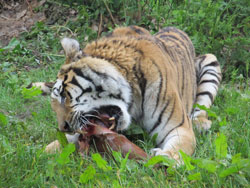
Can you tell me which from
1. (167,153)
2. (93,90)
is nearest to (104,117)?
(93,90)

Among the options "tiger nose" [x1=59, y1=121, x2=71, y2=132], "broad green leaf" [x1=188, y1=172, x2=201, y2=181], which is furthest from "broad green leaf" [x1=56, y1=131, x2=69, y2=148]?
"broad green leaf" [x1=188, y1=172, x2=201, y2=181]

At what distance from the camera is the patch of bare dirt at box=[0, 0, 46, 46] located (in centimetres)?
650

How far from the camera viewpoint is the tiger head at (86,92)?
3219 mm

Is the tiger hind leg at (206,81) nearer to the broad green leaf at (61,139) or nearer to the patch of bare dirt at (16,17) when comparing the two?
the broad green leaf at (61,139)

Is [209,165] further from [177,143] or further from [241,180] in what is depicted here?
[177,143]

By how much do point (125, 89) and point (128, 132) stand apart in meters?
0.45

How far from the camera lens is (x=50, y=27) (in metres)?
6.48

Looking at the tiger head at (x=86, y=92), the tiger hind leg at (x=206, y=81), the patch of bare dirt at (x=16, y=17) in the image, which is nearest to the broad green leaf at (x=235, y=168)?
the tiger head at (x=86, y=92)

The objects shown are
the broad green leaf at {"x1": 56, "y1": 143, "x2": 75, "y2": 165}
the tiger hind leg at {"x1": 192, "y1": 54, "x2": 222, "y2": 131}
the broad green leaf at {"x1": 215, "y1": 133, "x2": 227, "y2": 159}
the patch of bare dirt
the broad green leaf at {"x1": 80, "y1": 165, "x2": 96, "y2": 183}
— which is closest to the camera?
the broad green leaf at {"x1": 215, "y1": 133, "x2": 227, "y2": 159}

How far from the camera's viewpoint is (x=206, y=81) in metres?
4.97

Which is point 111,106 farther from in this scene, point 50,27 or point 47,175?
point 50,27

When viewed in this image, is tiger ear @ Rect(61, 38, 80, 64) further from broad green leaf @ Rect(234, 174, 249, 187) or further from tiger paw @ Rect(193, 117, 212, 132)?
broad green leaf @ Rect(234, 174, 249, 187)

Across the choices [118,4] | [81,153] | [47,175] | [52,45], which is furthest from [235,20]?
[47,175]

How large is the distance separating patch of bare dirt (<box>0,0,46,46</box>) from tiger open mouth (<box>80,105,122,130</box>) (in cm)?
354
